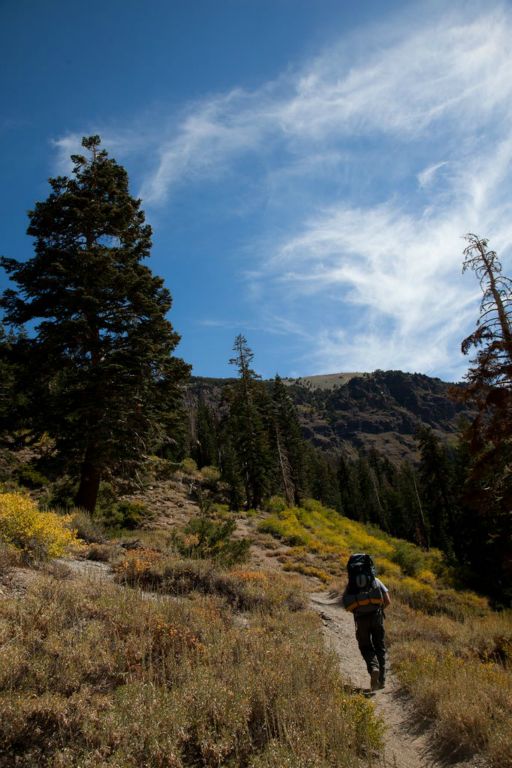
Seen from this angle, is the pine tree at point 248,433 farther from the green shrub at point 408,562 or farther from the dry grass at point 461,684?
the dry grass at point 461,684

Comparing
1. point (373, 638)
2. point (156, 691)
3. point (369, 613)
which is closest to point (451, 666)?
point (373, 638)

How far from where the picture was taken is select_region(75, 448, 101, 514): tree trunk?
42.2 ft

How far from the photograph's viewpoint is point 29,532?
6.91 metres

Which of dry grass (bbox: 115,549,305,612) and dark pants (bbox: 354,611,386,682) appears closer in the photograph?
dark pants (bbox: 354,611,386,682)

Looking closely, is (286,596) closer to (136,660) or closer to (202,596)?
(202,596)

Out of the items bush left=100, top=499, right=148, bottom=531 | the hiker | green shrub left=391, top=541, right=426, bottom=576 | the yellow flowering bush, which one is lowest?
green shrub left=391, top=541, right=426, bottom=576

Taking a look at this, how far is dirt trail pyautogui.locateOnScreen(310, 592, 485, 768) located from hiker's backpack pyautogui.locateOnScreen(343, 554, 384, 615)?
3.21ft

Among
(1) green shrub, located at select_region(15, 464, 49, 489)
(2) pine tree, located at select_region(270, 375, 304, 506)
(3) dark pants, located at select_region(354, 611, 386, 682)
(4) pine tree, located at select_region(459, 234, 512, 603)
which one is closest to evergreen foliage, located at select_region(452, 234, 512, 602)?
(4) pine tree, located at select_region(459, 234, 512, 603)

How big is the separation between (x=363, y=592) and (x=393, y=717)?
161cm

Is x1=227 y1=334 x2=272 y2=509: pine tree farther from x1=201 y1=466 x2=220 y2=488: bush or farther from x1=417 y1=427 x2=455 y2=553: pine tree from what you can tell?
x1=417 y1=427 x2=455 y2=553: pine tree

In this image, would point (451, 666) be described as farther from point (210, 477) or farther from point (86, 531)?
point (210, 477)

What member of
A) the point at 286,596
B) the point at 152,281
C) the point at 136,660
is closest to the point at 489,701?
the point at 136,660

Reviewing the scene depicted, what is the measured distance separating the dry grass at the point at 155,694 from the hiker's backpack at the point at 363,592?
4.61 ft

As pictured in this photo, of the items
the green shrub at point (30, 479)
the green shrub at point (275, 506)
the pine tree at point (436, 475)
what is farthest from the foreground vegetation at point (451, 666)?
the pine tree at point (436, 475)
